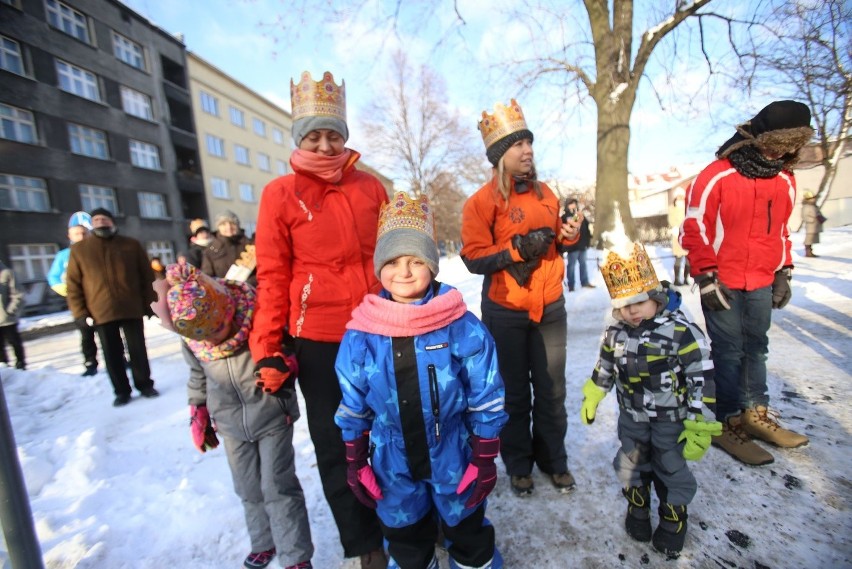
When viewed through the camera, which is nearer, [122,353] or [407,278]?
[407,278]

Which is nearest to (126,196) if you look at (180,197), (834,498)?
(180,197)

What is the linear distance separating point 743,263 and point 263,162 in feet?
123

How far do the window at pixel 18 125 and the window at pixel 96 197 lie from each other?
3.32m

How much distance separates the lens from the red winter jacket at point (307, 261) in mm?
1973

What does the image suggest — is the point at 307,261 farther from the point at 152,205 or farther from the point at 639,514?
the point at 152,205

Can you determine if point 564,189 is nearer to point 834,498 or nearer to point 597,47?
point 597,47

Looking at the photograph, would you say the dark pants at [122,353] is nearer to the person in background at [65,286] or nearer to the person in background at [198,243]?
the person in background at [65,286]

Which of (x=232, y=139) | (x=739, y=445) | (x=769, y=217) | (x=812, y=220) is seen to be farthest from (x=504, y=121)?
(x=232, y=139)

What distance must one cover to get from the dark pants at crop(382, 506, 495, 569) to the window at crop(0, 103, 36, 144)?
17325 millimetres

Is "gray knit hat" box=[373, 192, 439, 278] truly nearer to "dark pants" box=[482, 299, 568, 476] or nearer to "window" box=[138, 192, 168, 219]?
"dark pants" box=[482, 299, 568, 476]

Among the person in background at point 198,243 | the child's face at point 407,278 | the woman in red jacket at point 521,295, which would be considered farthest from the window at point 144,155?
the child's face at point 407,278

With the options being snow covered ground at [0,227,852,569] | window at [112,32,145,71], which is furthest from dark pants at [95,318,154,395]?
window at [112,32,145,71]

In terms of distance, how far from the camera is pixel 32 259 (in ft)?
50.3

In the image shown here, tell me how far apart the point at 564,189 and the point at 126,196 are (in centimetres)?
3863
